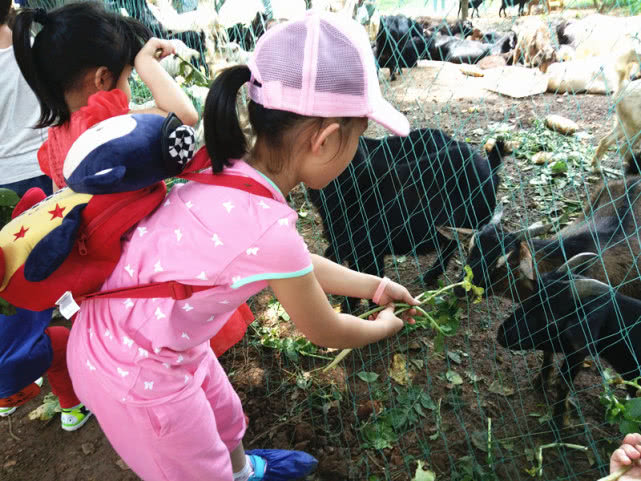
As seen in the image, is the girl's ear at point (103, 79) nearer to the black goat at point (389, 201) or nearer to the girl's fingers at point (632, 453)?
the black goat at point (389, 201)

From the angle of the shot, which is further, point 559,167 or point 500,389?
point 559,167

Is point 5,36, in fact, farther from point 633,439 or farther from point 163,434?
point 633,439

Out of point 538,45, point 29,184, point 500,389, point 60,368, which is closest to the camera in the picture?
point 60,368

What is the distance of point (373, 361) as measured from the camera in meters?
2.91

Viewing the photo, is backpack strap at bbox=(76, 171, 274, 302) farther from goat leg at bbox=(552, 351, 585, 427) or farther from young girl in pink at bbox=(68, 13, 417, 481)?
goat leg at bbox=(552, 351, 585, 427)

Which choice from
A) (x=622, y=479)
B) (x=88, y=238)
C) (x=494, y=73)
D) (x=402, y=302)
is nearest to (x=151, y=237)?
(x=88, y=238)

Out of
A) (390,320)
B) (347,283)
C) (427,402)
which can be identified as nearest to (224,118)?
(347,283)

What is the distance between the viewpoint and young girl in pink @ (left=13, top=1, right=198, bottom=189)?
191 cm

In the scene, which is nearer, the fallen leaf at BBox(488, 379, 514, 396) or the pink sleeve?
the pink sleeve

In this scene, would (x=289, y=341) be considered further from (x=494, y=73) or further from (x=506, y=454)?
(x=494, y=73)

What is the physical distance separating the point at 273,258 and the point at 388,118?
0.48m

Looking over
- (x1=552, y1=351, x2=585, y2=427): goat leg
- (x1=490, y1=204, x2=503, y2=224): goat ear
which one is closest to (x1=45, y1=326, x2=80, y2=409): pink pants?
(x1=552, y1=351, x2=585, y2=427): goat leg

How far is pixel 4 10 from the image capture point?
2.31m

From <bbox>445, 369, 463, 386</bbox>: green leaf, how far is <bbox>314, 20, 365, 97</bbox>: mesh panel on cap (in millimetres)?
2096
